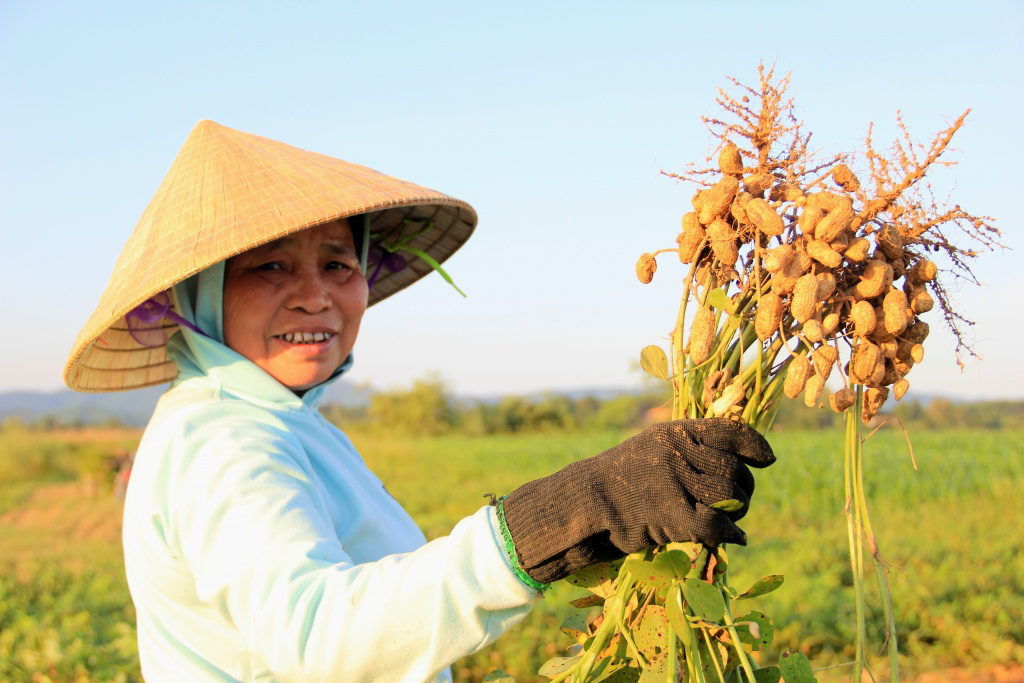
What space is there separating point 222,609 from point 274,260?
70cm

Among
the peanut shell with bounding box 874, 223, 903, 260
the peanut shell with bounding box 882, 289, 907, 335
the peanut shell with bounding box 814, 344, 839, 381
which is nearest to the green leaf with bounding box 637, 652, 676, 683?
the peanut shell with bounding box 814, 344, 839, 381

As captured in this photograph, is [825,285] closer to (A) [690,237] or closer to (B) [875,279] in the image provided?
(B) [875,279]

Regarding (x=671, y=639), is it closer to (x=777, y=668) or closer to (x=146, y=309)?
(x=777, y=668)

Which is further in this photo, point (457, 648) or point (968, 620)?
point (968, 620)

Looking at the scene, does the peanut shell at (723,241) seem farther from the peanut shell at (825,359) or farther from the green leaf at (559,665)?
the green leaf at (559,665)

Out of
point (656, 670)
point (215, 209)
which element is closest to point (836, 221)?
point (656, 670)

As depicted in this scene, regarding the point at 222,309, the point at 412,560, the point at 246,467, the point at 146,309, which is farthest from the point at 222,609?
the point at 146,309

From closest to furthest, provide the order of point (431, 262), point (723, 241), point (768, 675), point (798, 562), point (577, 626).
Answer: point (723, 241)
point (768, 675)
point (577, 626)
point (431, 262)
point (798, 562)

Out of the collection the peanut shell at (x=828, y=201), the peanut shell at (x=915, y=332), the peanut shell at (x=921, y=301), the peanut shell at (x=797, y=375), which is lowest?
the peanut shell at (x=797, y=375)

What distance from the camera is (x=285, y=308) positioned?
1671 mm

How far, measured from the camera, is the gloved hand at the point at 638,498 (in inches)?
45.1

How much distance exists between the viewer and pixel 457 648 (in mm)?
1150

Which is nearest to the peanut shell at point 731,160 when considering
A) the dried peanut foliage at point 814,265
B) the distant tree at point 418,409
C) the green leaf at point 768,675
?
the dried peanut foliage at point 814,265

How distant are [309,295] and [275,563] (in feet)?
2.13
